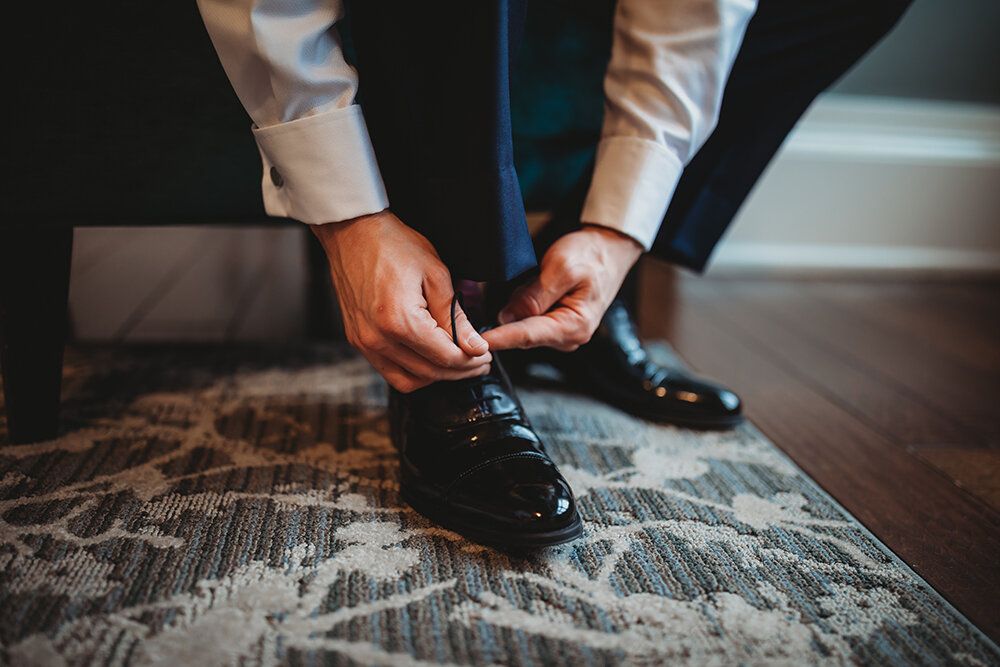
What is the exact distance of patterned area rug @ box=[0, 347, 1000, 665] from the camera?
0.40 metres

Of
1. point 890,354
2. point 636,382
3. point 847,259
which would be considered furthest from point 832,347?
point 847,259

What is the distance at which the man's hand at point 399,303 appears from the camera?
1.58 ft

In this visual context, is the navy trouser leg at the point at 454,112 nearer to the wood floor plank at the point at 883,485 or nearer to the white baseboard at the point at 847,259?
the wood floor plank at the point at 883,485

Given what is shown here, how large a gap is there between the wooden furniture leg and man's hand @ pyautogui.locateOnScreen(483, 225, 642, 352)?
0.40 meters

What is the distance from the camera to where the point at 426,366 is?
1.71 feet

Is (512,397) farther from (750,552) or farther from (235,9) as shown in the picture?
(235,9)

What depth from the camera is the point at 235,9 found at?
18.5 inches

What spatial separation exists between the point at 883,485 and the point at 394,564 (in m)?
0.45

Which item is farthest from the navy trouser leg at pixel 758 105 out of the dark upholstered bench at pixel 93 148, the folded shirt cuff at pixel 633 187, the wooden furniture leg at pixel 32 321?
the wooden furniture leg at pixel 32 321

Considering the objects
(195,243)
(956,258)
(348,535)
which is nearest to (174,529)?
(348,535)

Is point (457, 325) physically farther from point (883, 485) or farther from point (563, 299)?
point (883, 485)

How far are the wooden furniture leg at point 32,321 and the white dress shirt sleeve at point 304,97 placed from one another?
245mm

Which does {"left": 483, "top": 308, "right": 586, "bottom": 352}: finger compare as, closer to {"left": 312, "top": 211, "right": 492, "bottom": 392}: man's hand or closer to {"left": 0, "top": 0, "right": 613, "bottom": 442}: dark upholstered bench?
{"left": 312, "top": 211, "right": 492, "bottom": 392}: man's hand

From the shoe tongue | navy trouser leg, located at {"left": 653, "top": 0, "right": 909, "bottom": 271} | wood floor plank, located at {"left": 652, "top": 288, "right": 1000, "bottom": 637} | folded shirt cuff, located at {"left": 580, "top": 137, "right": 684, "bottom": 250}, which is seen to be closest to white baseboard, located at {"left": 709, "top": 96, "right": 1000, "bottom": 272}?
wood floor plank, located at {"left": 652, "top": 288, "right": 1000, "bottom": 637}
